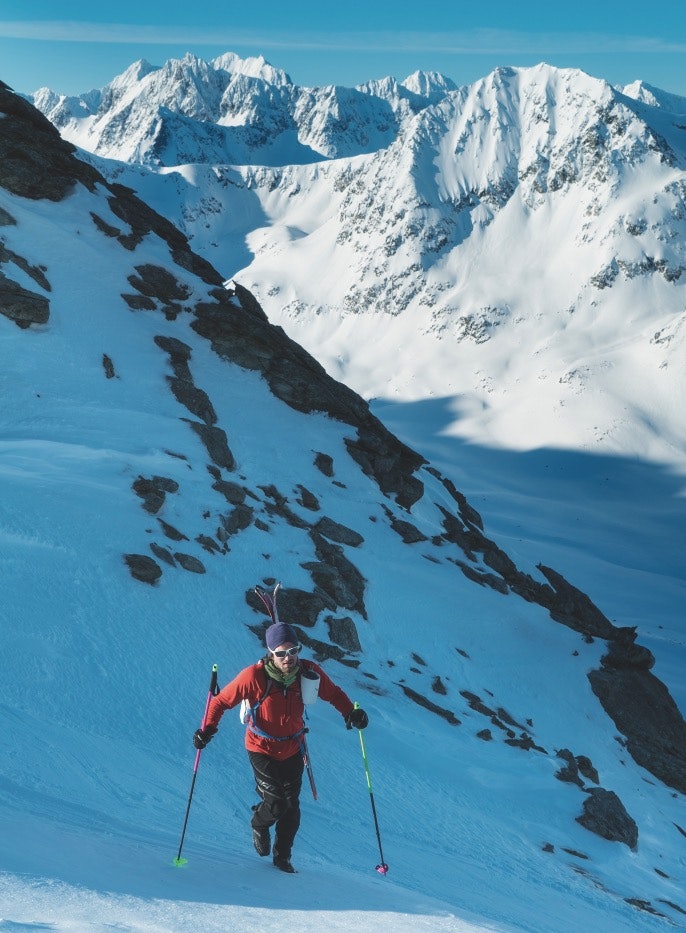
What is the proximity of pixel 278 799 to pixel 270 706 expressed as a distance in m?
0.84

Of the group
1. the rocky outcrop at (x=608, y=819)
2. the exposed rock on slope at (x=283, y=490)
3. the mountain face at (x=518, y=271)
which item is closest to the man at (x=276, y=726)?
the exposed rock on slope at (x=283, y=490)

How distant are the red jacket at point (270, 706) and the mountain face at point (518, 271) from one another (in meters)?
102

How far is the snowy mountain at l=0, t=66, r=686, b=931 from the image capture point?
7.62 meters

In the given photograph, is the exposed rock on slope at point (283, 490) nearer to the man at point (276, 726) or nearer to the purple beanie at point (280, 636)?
the man at point (276, 726)

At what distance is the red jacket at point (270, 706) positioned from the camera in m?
7.31

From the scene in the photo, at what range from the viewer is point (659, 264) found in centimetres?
14038

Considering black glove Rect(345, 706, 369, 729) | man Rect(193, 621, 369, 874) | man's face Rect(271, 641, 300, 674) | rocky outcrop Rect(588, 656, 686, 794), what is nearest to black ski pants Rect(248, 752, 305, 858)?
man Rect(193, 621, 369, 874)

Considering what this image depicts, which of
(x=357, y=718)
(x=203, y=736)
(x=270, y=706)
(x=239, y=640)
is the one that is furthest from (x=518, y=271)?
(x=203, y=736)

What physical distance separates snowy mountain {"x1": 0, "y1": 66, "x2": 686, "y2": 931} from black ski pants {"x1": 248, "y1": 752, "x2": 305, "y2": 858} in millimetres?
351

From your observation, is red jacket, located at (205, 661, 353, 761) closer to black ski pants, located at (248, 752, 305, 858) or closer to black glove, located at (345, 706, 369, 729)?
black ski pants, located at (248, 752, 305, 858)

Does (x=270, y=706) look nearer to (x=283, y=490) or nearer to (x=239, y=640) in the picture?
(x=239, y=640)

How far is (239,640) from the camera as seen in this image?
15305 mm

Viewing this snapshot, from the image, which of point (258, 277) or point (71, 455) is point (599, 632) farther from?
point (258, 277)

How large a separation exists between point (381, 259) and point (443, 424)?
62.9 meters
